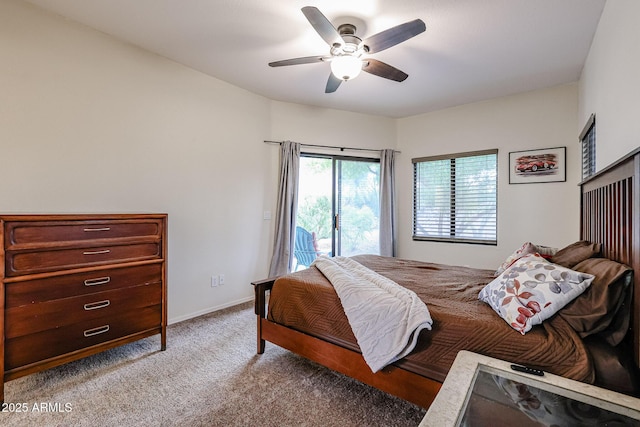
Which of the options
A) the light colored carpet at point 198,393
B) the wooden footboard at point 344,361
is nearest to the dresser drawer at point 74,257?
the light colored carpet at point 198,393

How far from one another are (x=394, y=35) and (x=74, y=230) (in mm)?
2495

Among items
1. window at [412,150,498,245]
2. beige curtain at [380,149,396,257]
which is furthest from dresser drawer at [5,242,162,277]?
window at [412,150,498,245]

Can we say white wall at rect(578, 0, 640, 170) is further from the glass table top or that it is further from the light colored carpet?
the light colored carpet

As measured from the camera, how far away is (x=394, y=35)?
1.93 metres

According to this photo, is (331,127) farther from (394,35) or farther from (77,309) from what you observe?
(77,309)

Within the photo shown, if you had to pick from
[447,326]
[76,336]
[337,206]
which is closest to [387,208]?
[337,206]

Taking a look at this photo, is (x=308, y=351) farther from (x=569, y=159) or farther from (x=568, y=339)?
(x=569, y=159)

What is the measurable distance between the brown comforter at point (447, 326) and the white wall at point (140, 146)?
4.72 feet

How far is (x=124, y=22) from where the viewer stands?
230cm

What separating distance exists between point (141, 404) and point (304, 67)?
9.95ft

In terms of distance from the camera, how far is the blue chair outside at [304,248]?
13.7 ft

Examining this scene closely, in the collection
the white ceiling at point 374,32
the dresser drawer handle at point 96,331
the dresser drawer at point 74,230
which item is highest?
the white ceiling at point 374,32

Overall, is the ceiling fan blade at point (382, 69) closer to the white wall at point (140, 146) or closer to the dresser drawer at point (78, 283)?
the white wall at point (140, 146)

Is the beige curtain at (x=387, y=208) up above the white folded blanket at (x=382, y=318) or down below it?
above
